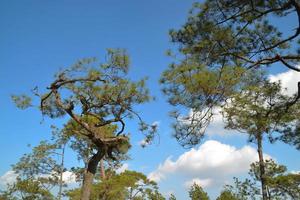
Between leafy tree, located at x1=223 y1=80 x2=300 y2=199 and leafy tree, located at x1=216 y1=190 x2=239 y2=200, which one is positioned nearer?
leafy tree, located at x1=223 y1=80 x2=300 y2=199

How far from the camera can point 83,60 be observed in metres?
11.5

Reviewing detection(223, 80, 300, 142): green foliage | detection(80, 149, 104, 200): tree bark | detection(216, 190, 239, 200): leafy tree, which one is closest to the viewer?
detection(223, 80, 300, 142): green foliage

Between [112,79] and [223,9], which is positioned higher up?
[112,79]

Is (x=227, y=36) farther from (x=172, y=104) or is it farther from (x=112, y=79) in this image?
(x=112, y=79)

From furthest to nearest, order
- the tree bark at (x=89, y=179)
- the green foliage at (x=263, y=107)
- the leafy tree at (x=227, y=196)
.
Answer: the leafy tree at (x=227, y=196)
the tree bark at (x=89, y=179)
the green foliage at (x=263, y=107)

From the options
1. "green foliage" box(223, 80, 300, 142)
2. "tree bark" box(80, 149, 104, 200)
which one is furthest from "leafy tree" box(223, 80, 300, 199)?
"tree bark" box(80, 149, 104, 200)

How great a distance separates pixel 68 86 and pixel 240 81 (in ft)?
19.9

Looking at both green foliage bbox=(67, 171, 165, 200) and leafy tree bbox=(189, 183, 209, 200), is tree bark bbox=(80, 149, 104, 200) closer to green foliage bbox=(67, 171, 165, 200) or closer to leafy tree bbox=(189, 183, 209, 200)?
green foliage bbox=(67, 171, 165, 200)

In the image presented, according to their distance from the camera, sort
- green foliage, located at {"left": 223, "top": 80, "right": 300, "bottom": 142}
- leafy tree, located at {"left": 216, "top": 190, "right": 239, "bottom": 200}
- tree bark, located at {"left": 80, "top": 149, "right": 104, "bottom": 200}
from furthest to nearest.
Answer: leafy tree, located at {"left": 216, "top": 190, "right": 239, "bottom": 200}, tree bark, located at {"left": 80, "top": 149, "right": 104, "bottom": 200}, green foliage, located at {"left": 223, "top": 80, "right": 300, "bottom": 142}

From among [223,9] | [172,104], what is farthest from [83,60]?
[223,9]

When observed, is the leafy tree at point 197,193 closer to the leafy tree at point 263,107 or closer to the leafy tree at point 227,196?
the leafy tree at point 227,196

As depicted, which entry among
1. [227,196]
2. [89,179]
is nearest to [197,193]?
[227,196]

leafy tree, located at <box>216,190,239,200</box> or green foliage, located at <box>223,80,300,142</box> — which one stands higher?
leafy tree, located at <box>216,190,239,200</box>

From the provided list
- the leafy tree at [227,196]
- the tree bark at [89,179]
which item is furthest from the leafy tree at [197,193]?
the tree bark at [89,179]
